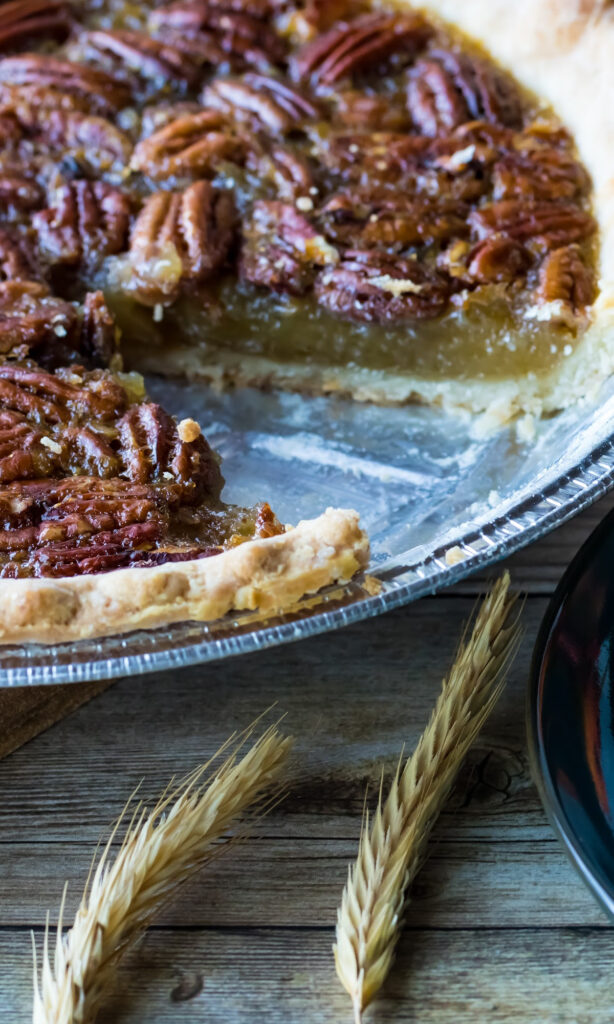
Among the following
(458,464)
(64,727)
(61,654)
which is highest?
(458,464)

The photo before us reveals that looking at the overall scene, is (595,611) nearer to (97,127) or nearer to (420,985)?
(420,985)

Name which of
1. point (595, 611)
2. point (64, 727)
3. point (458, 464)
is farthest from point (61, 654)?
point (458, 464)

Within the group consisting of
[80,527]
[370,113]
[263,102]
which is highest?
[370,113]

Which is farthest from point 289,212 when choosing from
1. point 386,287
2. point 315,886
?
point 315,886

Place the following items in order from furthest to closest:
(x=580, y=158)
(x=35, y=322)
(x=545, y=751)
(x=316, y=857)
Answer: (x=580, y=158) → (x=35, y=322) → (x=316, y=857) → (x=545, y=751)

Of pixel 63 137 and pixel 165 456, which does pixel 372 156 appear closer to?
pixel 63 137

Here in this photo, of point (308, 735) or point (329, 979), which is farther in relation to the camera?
point (308, 735)

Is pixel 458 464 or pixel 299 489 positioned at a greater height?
pixel 458 464
